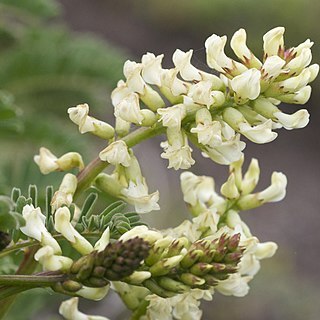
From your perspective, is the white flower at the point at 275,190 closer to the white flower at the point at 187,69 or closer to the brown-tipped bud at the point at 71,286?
the white flower at the point at 187,69

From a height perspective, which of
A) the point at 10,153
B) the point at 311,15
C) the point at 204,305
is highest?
the point at 311,15

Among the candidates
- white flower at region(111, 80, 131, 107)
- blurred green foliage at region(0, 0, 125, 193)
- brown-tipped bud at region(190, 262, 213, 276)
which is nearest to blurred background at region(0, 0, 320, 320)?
blurred green foliage at region(0, 0, 125, 193)

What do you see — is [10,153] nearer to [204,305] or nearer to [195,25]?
[204,305]

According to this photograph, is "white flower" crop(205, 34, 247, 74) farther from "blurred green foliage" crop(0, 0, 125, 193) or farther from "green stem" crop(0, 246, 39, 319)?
"blurred green foliage" crop(0, 0, 125, 193)

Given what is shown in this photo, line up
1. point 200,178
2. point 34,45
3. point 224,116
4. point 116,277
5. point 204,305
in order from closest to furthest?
point 116,277, point 224,116, point 200,178, point 34,45, point 204,305

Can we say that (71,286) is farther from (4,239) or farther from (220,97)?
(220,97)

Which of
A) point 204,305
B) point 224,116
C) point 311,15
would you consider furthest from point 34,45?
point 311,15

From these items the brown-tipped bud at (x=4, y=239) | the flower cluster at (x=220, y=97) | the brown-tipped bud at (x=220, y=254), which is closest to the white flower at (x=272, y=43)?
the flower cluster at (x=220, y=97)
